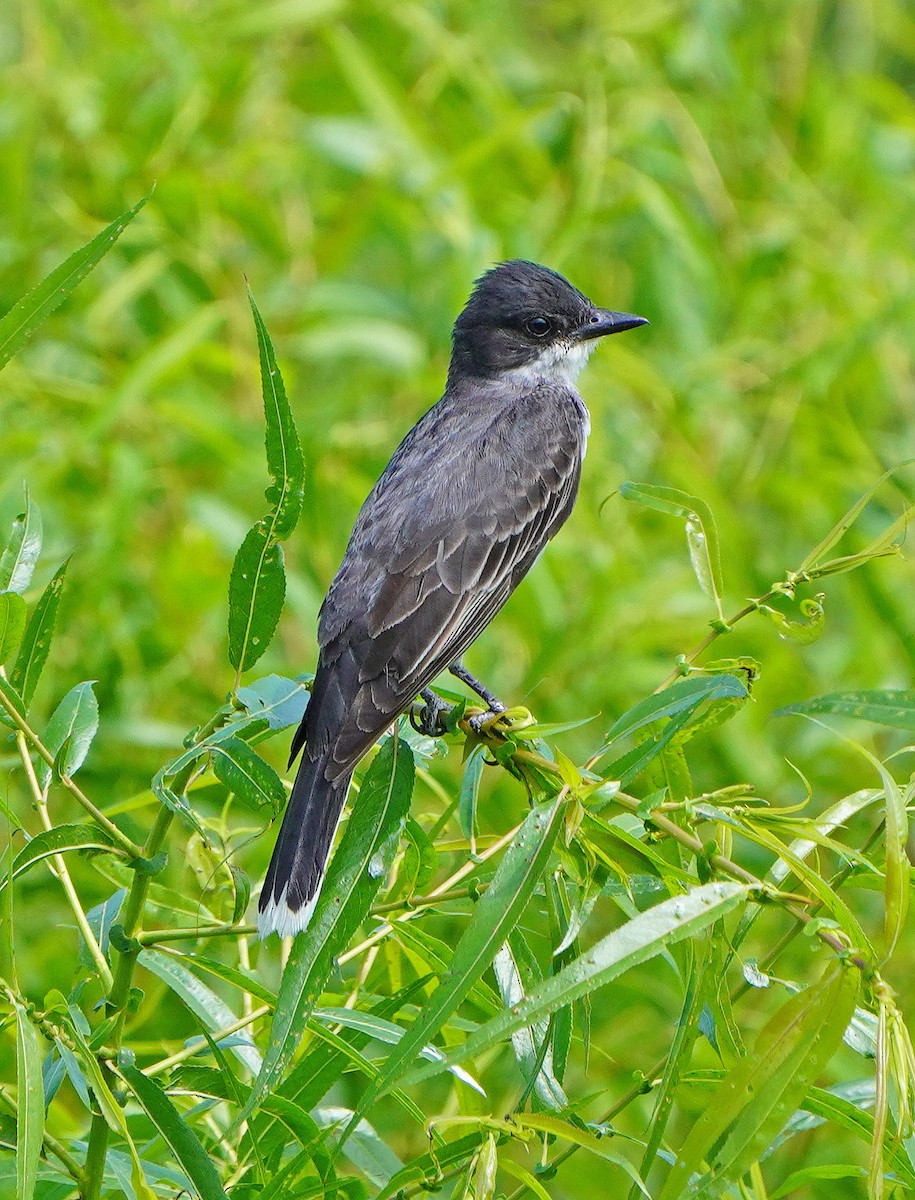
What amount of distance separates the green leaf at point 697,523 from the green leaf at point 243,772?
2.62 ft

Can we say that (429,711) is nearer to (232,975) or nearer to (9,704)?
(232,975)

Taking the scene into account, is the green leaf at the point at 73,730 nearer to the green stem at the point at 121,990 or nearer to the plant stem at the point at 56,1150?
the green stem at the point at 121,990

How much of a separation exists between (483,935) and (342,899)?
0.93ft

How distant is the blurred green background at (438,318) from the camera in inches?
200

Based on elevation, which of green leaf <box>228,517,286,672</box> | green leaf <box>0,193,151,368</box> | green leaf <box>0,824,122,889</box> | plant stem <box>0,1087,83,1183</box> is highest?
green leaf <box>0,193,151,368</box>

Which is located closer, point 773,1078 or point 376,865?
point 773,1078

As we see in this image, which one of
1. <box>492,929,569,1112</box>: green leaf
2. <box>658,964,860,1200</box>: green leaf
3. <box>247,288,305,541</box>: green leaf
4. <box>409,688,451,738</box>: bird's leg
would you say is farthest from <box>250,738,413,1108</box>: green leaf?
<box>409,688,451,738</box>: bird's leg

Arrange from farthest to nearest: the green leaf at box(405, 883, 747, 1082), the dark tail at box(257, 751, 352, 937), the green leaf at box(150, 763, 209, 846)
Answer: the dark tail at box(257, 751, 352, 937), the green leaf at box(150, 763, 209, 846), the green leaf at box(405, 883, 747, 1082)

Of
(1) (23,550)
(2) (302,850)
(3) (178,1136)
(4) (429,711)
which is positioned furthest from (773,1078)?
(4) (429,711)

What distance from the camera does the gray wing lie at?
352 centimetres

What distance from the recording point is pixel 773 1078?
212 centimetres

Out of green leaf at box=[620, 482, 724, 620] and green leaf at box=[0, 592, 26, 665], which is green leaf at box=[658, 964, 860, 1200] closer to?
green leaf at box=[620, 482, 724, 620]

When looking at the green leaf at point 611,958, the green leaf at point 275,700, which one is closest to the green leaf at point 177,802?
the green leaf at point 275,700

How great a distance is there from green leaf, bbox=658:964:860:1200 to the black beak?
341 cm
